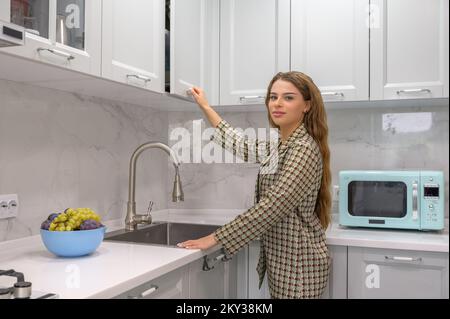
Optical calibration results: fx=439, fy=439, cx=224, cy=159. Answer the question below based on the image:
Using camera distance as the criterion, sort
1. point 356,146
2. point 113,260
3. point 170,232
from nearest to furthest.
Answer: point 113,260
point 170,232
point 356,146

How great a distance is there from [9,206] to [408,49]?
63.0 inches

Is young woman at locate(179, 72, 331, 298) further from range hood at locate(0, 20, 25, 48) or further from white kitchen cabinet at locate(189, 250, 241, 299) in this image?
range hood at locate(0, 20, 25, 48)

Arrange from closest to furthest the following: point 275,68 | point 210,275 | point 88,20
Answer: point 88,20, point 210,275, point 275,68

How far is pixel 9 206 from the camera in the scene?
1400mm

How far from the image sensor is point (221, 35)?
2041 mm

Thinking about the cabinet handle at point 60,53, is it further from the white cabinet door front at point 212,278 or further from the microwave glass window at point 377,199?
the microwave glass window at point 377,199

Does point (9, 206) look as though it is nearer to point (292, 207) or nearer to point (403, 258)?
point (292, 207)

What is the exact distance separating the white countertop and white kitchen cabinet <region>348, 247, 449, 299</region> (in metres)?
0.04

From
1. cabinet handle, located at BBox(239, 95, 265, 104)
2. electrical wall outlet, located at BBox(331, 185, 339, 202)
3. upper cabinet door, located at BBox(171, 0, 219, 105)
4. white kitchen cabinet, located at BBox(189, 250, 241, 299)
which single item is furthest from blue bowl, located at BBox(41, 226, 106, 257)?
electrical wall outlet, located at BBox(331, 185, 339, 202)

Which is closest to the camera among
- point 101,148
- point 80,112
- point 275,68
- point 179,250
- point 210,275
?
point 179,250

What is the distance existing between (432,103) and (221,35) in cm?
99

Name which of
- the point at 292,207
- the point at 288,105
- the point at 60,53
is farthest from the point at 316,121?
the point at 60,53
